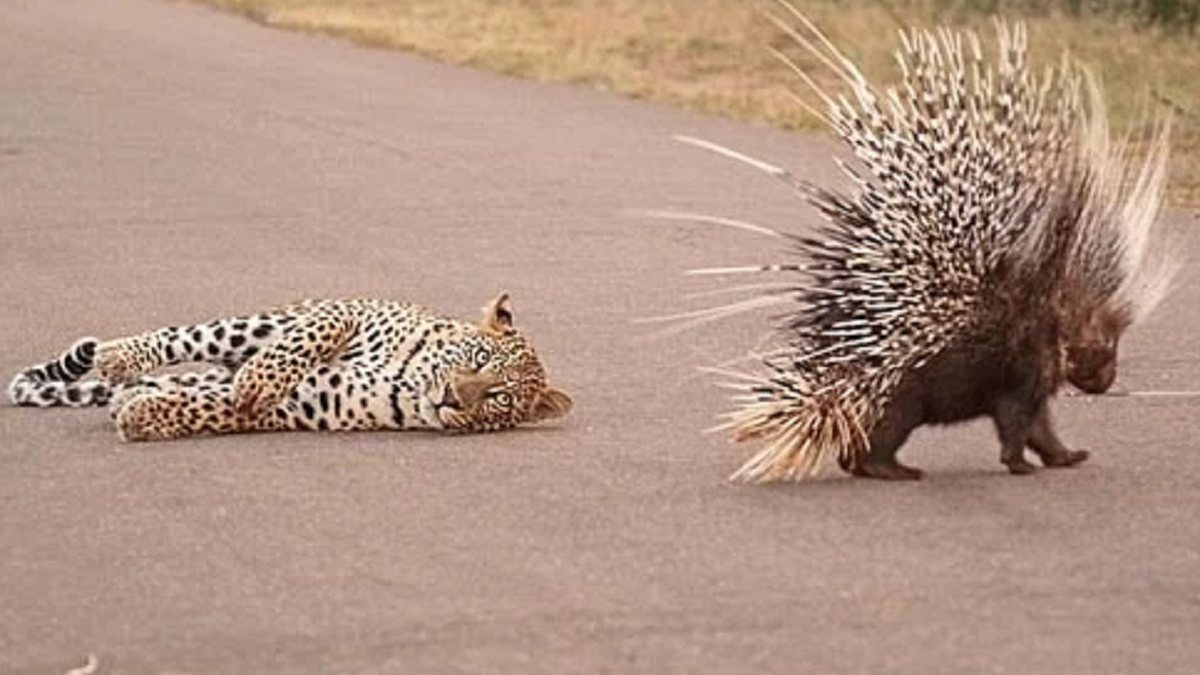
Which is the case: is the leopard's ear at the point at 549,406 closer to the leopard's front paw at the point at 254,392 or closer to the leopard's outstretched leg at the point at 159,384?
the leopard's front paw at the point at 254,392

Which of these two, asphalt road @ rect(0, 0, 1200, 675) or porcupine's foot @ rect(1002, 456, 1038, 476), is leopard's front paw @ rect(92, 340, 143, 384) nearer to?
asphalt road @ rect(0, 0, 1200, 675)

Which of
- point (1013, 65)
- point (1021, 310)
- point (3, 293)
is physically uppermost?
point (1013, 65)

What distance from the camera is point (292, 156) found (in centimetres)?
2036

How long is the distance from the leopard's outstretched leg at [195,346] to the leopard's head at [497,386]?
609mm

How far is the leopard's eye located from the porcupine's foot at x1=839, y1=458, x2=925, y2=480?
1.34 m

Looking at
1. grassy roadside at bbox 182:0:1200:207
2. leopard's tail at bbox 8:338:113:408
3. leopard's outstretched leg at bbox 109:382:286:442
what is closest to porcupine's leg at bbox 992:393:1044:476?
leopard's outstretched leg at bbox 109:382:286:442

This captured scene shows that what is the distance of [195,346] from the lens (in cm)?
1088

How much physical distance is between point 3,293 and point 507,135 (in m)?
6.82

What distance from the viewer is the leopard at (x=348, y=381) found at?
10.5 meters

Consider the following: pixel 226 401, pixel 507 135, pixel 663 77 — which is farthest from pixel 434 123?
pixel 226 401

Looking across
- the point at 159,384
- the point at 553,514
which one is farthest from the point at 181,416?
the point at 553,514

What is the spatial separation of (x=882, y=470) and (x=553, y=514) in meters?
0.98

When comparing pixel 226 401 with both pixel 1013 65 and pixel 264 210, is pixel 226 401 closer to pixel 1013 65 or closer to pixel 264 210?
pixel 1013 65

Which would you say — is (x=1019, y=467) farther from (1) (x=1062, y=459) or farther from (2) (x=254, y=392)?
(2) (x=254, y=392)
